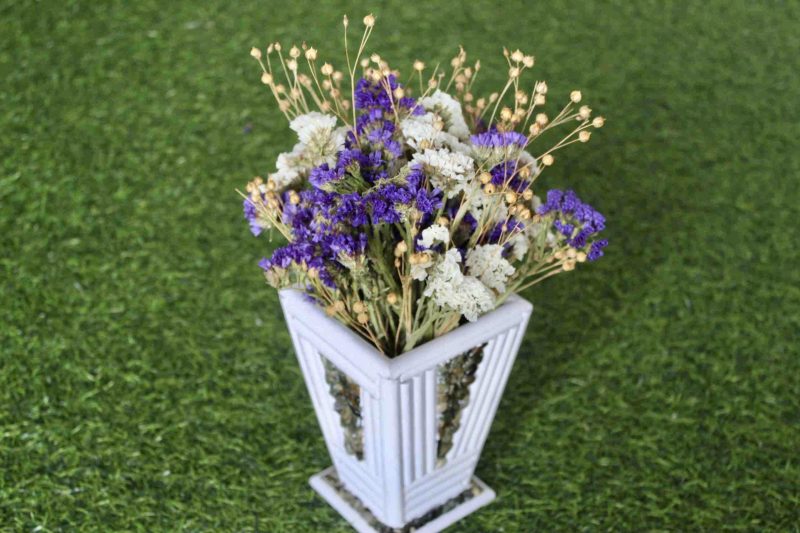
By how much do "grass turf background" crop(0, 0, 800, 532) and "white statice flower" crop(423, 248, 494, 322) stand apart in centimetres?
60

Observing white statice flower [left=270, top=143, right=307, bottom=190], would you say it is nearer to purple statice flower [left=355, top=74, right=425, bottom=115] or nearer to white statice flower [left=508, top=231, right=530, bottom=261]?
purple statice flower [left=355, top=74, right=425, bottom=115]

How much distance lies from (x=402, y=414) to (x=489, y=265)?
0.91ft

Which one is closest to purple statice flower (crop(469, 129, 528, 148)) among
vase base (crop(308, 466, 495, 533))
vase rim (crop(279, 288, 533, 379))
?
vase rim (crop(279, 288, 533, 379))

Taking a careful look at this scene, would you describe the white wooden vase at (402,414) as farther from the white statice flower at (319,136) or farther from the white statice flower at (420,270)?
the white statice flower at (319,136)

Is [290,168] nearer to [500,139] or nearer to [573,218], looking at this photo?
[500,139]

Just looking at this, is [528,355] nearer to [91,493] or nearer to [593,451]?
[593,451]

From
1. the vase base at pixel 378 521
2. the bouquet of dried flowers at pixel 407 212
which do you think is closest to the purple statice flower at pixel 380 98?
the bouquet of dried flowers at pixel 407 212

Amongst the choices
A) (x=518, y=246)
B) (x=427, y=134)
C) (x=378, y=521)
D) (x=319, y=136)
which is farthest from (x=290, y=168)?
(x=378, y=521)

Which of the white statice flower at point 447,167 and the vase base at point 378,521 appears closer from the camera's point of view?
the white statice flower at point 447,167

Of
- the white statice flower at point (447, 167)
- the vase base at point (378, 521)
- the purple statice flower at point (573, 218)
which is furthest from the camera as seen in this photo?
the vase base at point (378, 521)

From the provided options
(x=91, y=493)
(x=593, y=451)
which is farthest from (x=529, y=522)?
(x=91, y=493)

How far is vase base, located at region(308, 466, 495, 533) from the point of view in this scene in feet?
5.20

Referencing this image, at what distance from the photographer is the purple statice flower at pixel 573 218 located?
127cm

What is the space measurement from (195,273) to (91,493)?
2.07 feet
